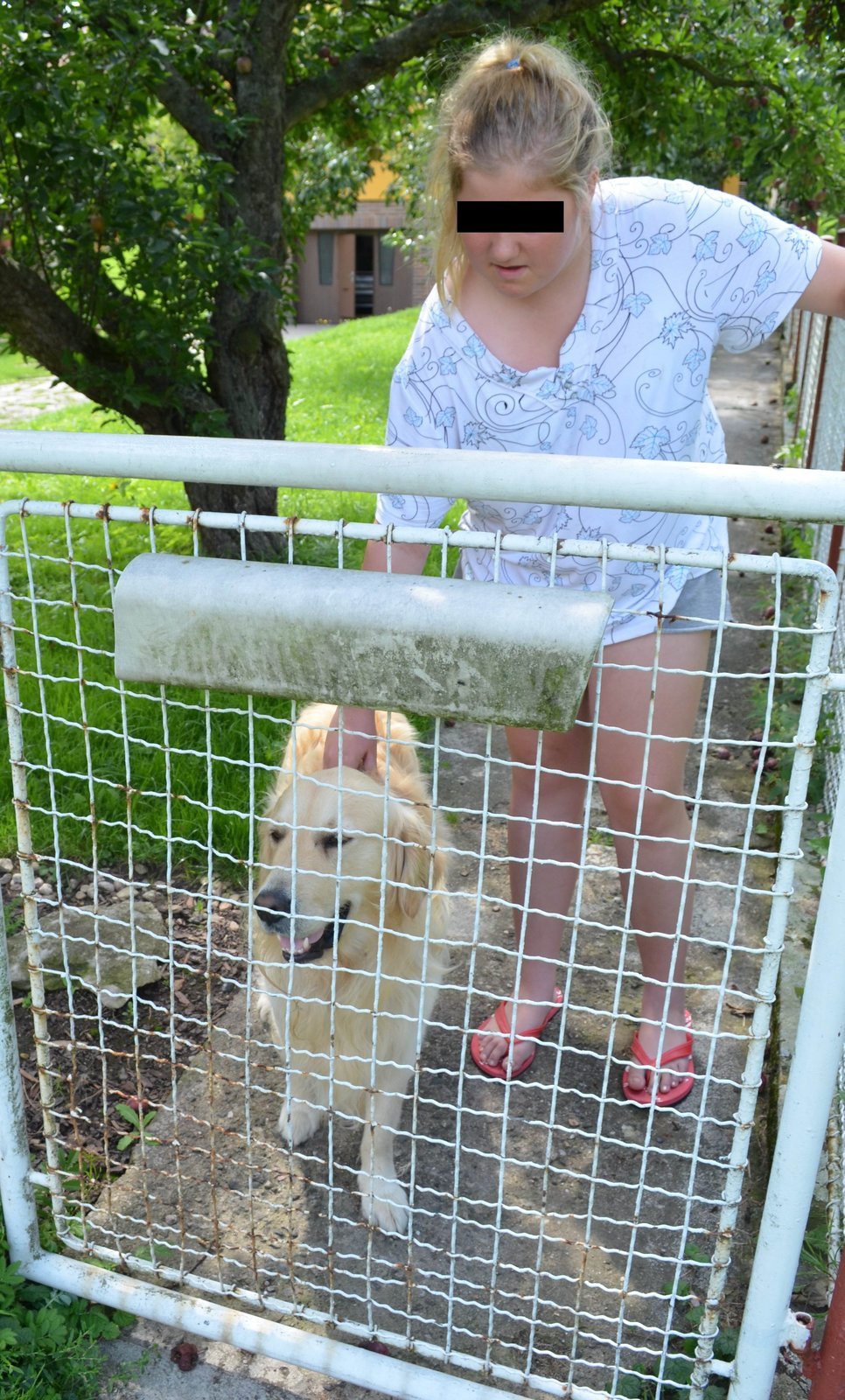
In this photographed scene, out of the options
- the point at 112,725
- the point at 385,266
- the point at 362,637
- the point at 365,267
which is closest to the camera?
the point at 362,637

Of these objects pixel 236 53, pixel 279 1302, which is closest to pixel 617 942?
pixel 279 1302

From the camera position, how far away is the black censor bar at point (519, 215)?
1.79m

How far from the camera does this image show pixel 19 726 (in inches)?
71.6

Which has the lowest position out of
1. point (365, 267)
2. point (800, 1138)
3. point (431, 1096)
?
point (431, 1096)

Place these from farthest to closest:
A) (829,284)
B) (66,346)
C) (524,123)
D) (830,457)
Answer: (830,457) < (66,346) < (829,284) < (524,123)

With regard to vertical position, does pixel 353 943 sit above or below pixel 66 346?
below

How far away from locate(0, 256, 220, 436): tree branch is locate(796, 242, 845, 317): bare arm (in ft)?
11.4

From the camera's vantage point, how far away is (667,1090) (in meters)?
2.52

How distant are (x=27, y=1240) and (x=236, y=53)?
16.4 feet

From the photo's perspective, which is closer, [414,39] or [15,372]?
[414,39]

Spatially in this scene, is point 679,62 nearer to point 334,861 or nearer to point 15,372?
point 334,861

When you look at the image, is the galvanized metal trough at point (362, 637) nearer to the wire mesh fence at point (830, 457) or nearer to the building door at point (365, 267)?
the wire mesh fence at point (830, 457)

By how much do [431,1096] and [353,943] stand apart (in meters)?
0.56

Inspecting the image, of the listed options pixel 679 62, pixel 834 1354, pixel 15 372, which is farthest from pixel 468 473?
pixel 15 372
